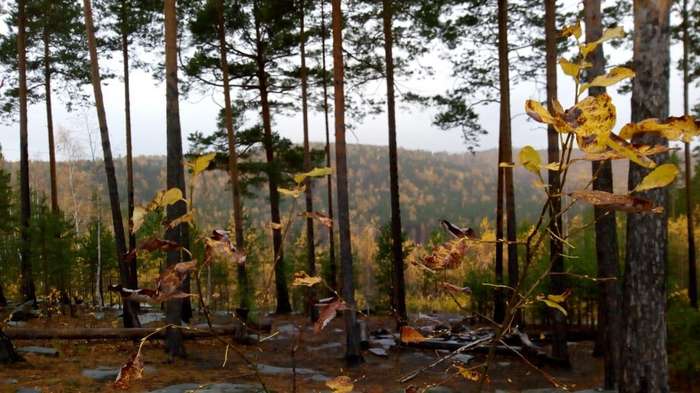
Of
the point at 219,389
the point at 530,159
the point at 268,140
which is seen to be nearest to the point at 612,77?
the point at 530,159

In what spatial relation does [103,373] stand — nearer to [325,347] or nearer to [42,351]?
[42,351]

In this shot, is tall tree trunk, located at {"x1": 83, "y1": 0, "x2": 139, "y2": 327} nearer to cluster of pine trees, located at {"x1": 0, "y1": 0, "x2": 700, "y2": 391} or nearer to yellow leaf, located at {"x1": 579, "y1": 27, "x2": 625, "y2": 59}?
cluster of pine trees, located at {"x1": 0, "y1": 0, "x2": 700, "y2": 391}

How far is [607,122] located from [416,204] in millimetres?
144867

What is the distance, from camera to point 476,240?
762mm

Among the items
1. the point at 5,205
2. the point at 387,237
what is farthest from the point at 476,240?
the point at 5,205

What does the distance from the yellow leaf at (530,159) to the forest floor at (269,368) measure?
4727 millimetres

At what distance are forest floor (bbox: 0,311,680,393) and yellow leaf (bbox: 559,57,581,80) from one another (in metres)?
4.71

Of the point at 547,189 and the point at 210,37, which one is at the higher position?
the point at 210,37

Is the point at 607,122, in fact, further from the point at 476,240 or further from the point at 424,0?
the point at 424,0

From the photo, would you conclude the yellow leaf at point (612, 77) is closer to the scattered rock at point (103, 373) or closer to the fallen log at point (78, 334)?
the scattered rock at point (103, 373)

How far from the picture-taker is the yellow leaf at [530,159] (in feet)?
1.99

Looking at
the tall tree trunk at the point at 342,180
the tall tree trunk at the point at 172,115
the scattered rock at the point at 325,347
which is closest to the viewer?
the tall tree trunk at the point at 172,115

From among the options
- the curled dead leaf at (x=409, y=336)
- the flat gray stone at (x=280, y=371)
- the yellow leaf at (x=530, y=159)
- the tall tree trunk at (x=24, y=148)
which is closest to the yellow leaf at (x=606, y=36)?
the yellow leaf at (x=530, y=159)

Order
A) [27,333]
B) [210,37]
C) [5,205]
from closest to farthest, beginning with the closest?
[27,333], [210,37], [5,205]
